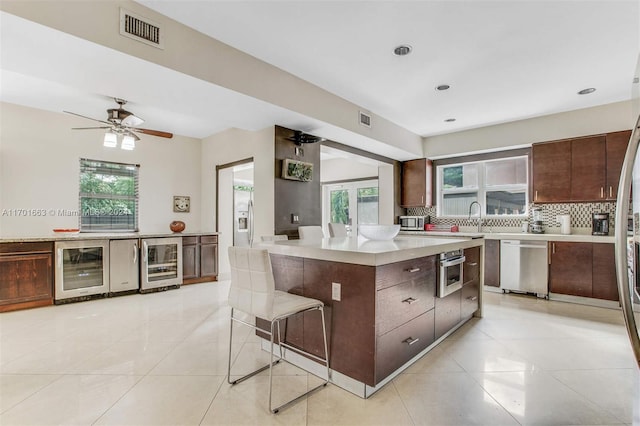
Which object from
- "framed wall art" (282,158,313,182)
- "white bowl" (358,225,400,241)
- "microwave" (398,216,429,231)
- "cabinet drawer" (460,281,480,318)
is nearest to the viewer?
"white bowl" (358,225,400,241)

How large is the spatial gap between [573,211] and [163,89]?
5.89 metres

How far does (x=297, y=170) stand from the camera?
4156 millimetres

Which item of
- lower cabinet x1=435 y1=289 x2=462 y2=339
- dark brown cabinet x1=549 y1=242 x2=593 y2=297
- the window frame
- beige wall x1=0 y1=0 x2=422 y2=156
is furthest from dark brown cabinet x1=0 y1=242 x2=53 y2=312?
dark brown cabinet x1=549 y1=242 x2=593 y2=297

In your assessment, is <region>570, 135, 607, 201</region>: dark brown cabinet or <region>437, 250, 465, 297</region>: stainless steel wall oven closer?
<region>437, 250, 465, 297</region>: stainless steel wall oven

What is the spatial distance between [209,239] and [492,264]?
492 cm

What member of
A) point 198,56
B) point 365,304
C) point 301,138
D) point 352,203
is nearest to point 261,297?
point 365,304

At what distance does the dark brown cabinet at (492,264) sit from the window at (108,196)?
20.1ft

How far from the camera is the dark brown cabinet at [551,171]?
4.50 meters

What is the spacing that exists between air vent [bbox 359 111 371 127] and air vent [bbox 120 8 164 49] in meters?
2.73

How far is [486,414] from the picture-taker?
179cm

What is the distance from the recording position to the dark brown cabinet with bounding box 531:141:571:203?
4500 mm

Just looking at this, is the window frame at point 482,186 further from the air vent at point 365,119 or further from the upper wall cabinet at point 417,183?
the air vent at point 365,119

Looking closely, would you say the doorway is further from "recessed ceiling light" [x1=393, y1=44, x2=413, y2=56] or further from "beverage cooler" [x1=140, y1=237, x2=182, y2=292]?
"recessed ceiling light" [x1=393, y1=44, x2=413, y2=56]

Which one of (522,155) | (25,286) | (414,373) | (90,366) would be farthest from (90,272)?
(522,155)
